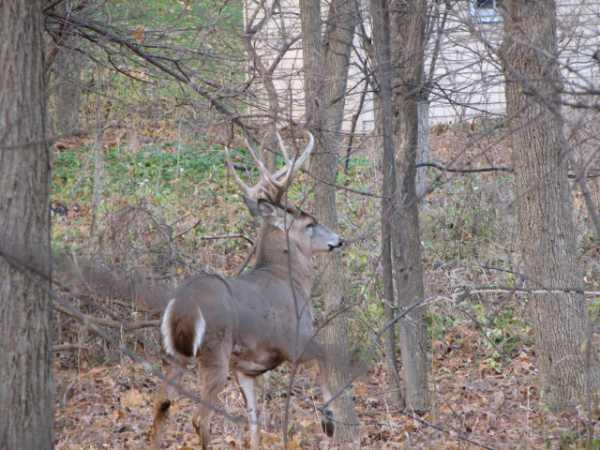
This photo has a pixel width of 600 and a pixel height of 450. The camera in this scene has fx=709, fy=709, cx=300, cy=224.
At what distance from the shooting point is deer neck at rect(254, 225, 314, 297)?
6516 millimetres

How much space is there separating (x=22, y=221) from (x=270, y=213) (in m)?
3.06

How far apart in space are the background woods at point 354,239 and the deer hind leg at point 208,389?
1.33 ft

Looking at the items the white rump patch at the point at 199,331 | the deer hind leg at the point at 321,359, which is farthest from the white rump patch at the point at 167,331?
the deer hind leg at the point at 321,359

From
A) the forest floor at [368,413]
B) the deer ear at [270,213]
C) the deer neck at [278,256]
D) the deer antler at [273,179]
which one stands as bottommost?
the forest floor at [368,413]

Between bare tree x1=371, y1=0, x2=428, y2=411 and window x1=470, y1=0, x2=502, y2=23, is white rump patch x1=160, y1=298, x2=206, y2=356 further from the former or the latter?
window x1=470, y1=0, x2=502, y2=23

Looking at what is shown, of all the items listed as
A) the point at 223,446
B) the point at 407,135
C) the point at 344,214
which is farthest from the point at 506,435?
the point at 344,214

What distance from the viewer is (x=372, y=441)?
6211 millimetres

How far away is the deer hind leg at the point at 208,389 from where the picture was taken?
5.13 m

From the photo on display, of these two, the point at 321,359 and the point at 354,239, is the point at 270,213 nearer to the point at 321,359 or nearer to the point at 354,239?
the point at 354,239

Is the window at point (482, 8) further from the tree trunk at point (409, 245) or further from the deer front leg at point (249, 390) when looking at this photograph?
the deer front leg at point (249, 390)

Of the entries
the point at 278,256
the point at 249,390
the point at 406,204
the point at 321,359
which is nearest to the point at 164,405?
the point at 249,390

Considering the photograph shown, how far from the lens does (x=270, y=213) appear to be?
6523mm

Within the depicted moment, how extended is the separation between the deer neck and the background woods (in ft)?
1.39

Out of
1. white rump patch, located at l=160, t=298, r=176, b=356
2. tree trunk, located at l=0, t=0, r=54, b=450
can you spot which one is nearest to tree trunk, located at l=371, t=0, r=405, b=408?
A: white rump patch, located at l=160, t=298, r=176, b=356
